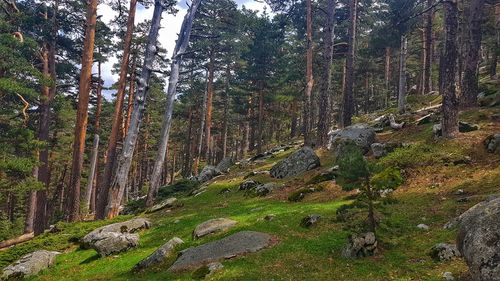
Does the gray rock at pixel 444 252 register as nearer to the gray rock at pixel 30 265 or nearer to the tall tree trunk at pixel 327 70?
the gray rock at pixel 30 265

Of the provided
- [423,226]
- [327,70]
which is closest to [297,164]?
[327,70]

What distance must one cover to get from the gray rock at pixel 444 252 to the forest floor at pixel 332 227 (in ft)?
0.57

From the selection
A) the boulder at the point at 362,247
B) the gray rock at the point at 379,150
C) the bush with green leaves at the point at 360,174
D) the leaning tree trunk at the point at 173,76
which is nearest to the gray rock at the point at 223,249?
the boulder at the point at 362,247

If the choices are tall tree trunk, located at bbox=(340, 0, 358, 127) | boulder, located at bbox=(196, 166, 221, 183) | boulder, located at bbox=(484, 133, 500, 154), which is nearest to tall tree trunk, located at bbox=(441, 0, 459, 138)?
boulder, located at bbox=(484, 133, 500, 154)

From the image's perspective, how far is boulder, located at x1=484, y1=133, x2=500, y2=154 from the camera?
13922mm

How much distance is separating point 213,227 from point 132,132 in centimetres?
787

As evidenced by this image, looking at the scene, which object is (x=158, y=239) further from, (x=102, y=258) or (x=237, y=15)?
(x=237, y=15)

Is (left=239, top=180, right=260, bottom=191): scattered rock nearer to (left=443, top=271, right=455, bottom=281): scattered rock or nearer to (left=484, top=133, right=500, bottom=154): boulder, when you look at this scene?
(left=484, top=133, right=500, bottom=154): boulder

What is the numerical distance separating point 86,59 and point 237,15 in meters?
10.6

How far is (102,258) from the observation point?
1328cm

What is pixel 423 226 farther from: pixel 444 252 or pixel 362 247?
pixel 362 247

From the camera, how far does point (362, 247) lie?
351 inches

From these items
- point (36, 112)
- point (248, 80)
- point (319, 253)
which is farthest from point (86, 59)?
point (248, 80)

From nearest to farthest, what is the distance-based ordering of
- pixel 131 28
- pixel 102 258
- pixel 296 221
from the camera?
1. pixel 296 221
2. pixel 102 258
3. pixel 131 28
